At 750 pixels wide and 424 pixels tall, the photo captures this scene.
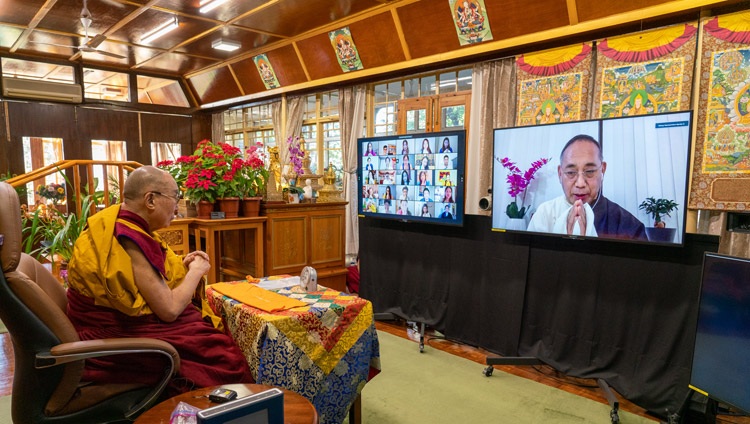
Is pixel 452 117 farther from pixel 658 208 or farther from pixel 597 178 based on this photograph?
pixel 658 208

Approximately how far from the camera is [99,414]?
4.64 feet

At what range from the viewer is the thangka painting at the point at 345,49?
455 cm

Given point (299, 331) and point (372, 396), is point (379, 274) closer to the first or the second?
point (372, 396)

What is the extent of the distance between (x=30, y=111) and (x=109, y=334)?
680 cm

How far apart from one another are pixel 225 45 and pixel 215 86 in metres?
1.77

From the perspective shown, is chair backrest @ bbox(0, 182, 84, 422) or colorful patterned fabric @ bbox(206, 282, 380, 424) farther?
colorful patterned fabric @ bbox(206, 282, 380, 424)

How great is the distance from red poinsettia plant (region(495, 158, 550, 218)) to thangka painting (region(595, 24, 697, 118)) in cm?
65

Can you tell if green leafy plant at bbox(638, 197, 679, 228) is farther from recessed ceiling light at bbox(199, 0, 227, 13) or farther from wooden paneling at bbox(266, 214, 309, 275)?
recessed ceiling light at bbox(199, 0, 227, 13)

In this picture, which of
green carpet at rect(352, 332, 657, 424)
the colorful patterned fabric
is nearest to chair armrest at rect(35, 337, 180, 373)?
the colorful patterned fabric

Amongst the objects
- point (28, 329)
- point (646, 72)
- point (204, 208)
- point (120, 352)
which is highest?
point (646, 72)

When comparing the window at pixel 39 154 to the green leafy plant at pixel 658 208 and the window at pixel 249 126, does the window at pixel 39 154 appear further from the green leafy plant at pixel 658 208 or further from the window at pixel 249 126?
the green leafy plant at pixel 658 208

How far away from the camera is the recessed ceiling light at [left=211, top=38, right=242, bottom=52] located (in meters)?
5.34

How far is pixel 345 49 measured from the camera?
183 inches

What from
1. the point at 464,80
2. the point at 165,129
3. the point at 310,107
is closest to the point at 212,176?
the point at 464,80
